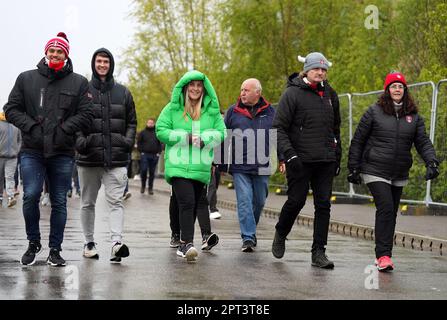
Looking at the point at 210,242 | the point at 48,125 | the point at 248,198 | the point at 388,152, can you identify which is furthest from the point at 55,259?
the point at 388,152

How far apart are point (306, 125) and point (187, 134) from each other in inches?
49.1

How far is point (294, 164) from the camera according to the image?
412 inches

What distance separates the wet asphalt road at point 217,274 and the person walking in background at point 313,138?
0.65 meters

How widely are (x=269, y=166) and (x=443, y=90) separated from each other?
5819 millimetres

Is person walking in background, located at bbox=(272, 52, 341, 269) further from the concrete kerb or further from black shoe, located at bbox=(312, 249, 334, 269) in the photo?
the concrete kerb

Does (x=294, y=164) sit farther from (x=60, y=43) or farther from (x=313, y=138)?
(x=60, y=43)

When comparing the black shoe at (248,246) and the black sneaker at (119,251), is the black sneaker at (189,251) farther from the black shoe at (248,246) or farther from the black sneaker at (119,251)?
the black shoe at (248,246)

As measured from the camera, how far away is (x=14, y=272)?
9508mm

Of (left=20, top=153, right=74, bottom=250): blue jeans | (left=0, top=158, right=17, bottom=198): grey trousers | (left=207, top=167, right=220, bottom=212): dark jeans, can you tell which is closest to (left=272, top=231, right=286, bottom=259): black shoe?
(left=20, top=153, right=74, bottom=250): blue jeans

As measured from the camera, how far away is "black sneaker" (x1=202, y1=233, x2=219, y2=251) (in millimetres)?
11953

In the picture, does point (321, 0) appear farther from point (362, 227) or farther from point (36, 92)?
point (36, 92)

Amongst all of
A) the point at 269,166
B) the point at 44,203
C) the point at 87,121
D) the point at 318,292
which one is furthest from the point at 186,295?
the point at 44,203

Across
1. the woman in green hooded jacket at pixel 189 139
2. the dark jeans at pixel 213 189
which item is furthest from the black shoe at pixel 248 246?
the dark jeans at pixel 213 189

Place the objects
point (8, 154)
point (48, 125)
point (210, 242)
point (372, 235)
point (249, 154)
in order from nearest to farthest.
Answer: point (48, 125), point (210, 242), point (249, 154), point (372, 235), point (8, 154)
